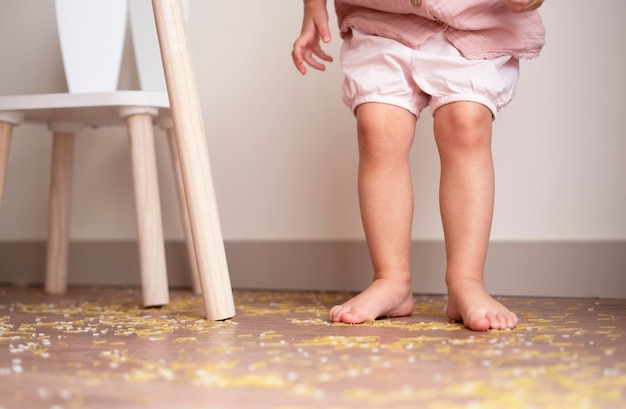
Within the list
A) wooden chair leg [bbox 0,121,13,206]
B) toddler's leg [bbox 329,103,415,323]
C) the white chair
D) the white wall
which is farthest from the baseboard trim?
wooden chair leg [bbox 0,121,13,206]

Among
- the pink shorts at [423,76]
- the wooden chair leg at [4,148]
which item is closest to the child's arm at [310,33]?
the pink shorts at [423,76]

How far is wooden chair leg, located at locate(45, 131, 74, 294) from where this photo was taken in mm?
1447

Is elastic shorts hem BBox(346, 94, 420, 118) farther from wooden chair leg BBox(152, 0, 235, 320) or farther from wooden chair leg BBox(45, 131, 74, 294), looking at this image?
wooden chair leg BBox(45, 131, 74, 294)

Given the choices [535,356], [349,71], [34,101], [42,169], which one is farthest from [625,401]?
[42,169]

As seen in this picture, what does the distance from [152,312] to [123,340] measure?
0.27 metres

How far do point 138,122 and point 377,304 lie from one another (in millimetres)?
450

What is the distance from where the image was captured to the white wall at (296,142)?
125 cm

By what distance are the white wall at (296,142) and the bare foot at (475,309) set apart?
35 cm

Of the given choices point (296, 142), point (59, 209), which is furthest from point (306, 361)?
point (59, 209)

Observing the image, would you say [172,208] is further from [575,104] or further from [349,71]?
[575,104]

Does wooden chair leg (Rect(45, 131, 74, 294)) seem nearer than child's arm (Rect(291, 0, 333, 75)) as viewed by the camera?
No

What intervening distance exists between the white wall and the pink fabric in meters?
0.24

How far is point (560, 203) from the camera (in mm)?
1265

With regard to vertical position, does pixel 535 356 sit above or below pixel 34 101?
below
